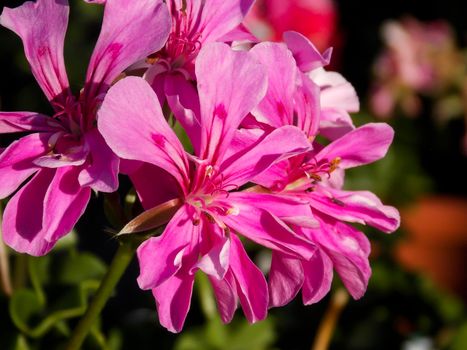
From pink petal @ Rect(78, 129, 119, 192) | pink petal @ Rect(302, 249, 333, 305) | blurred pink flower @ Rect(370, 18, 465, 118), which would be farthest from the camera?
blurred pink flower @ Rect(370, 18, 465, 118)

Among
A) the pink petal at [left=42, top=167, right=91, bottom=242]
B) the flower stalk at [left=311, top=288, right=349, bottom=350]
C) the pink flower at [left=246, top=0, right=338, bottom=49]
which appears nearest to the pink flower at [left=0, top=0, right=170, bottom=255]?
the pink petal at [left=42, top=167, right=91, bottom=242]

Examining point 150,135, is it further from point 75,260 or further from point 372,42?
point 372,42

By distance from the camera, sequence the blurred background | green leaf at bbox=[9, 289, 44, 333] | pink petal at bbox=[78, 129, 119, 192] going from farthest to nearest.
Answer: the blurred background, green leaf at bbox=[9, 289, 44, 333], pink petal at bbox=[78, 129, 119, 192]

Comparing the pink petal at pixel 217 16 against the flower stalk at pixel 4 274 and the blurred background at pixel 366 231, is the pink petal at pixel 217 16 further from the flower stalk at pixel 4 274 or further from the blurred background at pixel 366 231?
the flower stalk at pixel 4 274

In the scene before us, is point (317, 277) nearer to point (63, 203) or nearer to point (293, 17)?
point (63, 203)

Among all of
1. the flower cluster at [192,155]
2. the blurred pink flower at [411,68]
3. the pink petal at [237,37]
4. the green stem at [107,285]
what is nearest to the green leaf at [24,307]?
the green stem at [107,285]

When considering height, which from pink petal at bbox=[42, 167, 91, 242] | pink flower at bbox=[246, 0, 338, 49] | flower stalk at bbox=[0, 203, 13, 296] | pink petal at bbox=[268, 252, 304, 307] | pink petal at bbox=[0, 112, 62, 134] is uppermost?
pink petal at bbox=[0, 112, 62, 134]

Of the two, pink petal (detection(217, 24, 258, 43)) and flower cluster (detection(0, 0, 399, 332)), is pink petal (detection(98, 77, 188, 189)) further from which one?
pink petal (detection(217, 24, 258, 43))
